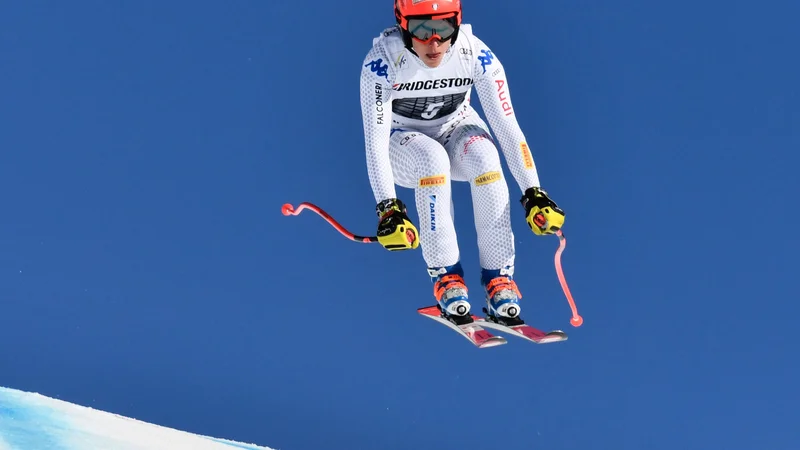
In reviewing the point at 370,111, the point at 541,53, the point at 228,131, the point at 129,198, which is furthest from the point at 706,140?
the point at 129,198

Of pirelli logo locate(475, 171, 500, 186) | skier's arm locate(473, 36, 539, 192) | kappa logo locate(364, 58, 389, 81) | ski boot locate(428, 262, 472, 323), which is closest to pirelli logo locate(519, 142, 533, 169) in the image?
skier's arm locate(473, 36, 539, 192)

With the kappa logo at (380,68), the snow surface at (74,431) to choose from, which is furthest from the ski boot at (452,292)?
the snow surface at (74,431)

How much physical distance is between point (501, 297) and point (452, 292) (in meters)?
0.18

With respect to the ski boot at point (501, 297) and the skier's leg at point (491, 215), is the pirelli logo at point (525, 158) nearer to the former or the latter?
the skier's leg at point (491, 215)

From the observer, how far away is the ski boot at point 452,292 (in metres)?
4.13

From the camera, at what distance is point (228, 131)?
513 cm

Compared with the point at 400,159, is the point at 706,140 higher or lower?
higher

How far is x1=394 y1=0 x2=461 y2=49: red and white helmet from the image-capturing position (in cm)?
392

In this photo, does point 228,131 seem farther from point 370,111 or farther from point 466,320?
point 466,320

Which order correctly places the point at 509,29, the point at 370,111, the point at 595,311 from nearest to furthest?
the point at 370,111
the point at 509,29
the point at 595,311

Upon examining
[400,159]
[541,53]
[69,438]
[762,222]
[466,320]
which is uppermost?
[541,53]

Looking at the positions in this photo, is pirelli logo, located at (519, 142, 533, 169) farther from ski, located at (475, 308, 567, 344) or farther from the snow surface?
the snow surface

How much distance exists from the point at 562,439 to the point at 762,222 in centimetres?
135

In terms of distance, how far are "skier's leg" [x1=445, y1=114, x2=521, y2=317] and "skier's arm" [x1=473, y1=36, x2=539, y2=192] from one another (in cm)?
6
